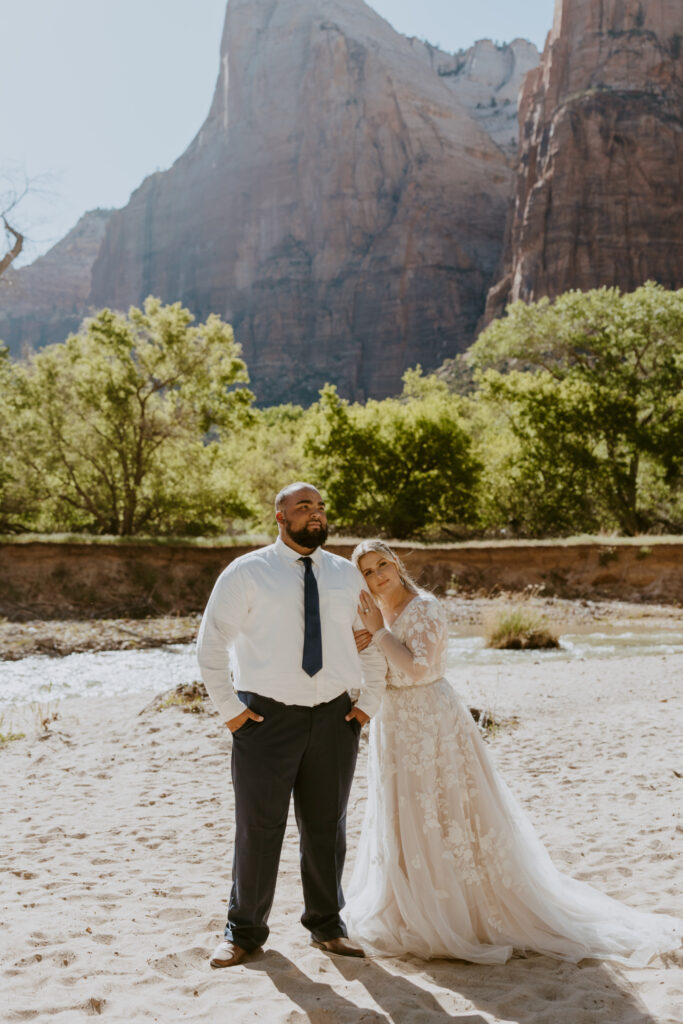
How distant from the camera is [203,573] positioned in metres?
23.4

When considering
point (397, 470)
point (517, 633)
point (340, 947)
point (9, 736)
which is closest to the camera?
point (340, 947)

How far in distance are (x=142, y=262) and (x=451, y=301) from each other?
64.7 metres

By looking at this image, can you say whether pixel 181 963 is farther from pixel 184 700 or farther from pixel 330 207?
pixel 330 207

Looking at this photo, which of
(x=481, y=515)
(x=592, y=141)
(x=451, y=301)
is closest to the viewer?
(x=481, y=515)

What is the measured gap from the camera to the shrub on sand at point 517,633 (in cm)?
1637

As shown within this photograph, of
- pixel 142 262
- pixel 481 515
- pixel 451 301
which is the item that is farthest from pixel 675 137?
Answer: pixel 142 262

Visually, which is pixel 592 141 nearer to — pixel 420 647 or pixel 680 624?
pixel 680 624

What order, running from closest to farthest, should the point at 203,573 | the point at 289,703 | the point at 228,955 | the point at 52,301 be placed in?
the point at 289,703
the point at 228,955
the point at 203,573
the point at 52,301

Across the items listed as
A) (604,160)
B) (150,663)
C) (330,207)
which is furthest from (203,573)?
(330,207)

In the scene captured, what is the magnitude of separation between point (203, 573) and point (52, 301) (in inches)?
6589

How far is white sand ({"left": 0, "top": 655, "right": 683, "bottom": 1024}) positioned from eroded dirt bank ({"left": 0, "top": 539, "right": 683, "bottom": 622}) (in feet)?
40.7

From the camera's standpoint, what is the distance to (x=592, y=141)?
Answer: 85938mm

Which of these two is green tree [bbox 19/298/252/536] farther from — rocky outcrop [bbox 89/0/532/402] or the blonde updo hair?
rocky outcrop [bbox 89/0/532/402]

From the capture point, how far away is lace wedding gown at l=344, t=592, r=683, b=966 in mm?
3611
